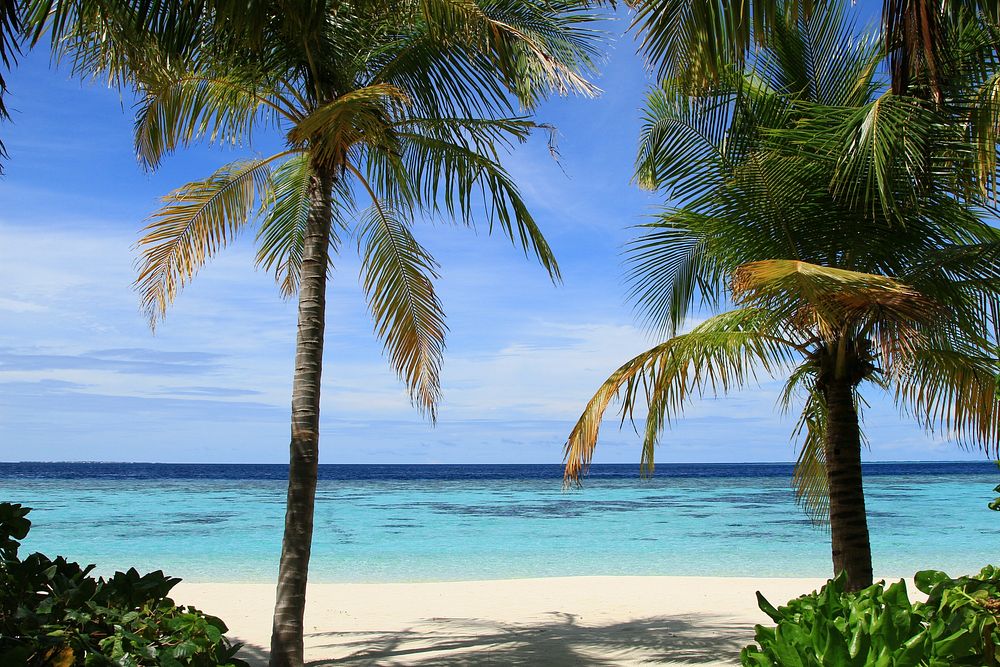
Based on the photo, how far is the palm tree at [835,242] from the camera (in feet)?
18.5

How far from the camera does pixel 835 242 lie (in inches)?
264

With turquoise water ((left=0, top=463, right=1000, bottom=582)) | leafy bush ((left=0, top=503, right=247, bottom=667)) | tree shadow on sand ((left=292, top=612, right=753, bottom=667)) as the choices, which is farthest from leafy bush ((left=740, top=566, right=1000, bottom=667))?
turquoise water ((left=0, top=463, right=1000, bottom=582))

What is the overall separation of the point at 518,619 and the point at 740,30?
6800mm

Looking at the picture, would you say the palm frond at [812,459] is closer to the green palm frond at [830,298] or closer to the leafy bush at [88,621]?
the green palm frond at [830,298]

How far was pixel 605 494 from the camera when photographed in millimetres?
39125

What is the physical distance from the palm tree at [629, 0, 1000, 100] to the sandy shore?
4.65 meters

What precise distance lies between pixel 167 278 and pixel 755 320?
192 inches

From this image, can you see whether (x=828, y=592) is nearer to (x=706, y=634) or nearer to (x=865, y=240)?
(x=865, y=240)

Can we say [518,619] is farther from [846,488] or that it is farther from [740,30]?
[740,30]

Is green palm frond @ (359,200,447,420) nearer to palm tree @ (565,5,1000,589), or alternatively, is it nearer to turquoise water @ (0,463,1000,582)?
palm tree @ (565,5,1000,589)

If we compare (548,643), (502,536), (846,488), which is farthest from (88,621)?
(502,536)

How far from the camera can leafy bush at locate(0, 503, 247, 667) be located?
66.7 inches

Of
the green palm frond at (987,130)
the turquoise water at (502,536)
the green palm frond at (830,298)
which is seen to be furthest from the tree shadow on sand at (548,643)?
the turquoise water at (502,536)

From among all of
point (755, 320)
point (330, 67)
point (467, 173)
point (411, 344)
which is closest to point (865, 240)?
point (755, 320)
